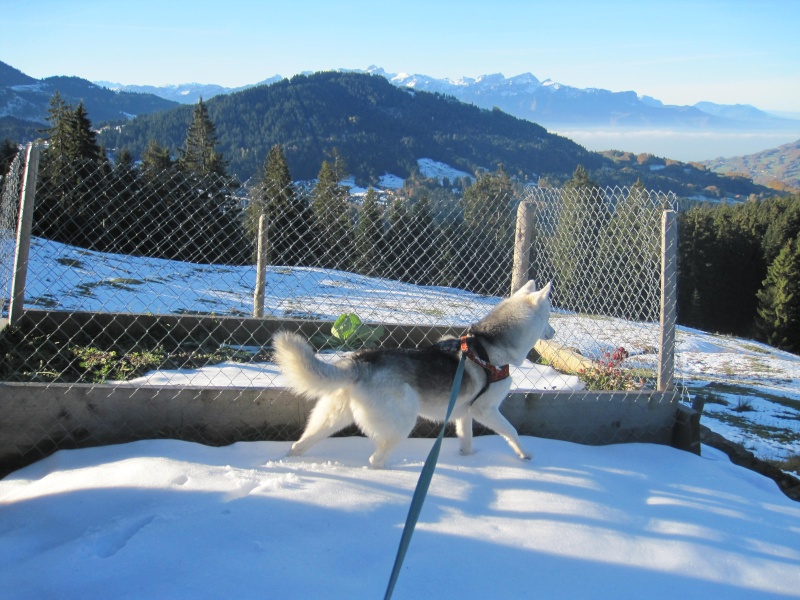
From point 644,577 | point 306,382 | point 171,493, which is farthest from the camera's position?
point 306,382

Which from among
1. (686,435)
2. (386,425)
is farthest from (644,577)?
(686,435)

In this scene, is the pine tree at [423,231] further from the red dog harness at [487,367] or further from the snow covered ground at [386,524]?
the snow covered ground at [386,524]

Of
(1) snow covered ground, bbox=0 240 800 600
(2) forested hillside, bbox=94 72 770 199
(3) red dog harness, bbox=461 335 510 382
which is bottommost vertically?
(1) snow covered ground, bbox=0 240 800 600

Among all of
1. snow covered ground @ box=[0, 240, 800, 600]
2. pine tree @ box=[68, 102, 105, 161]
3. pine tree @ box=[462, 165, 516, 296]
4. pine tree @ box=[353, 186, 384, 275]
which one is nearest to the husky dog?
snow covered ground @ box=[0, 240, 800, 600]

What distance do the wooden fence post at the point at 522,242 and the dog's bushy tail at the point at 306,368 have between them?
8.66 ft

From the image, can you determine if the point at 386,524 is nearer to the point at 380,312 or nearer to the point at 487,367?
the point at 487,367

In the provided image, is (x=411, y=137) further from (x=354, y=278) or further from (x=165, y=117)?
(x=354, y=278)

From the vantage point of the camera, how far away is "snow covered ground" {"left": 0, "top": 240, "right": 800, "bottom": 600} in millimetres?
2326

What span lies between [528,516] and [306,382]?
1439mm

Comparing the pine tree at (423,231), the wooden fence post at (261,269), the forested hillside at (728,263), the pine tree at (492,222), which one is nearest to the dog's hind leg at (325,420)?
the pine tree at (423,231)

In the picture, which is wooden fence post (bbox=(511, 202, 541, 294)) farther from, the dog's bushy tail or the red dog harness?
the dog's bushy tail

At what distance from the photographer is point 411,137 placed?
196 metres

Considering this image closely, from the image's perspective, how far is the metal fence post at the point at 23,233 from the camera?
552 cm

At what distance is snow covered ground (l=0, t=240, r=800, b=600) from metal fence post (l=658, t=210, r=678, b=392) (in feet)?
2.26
